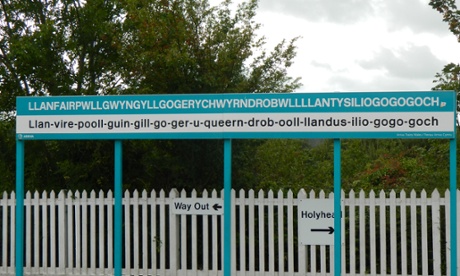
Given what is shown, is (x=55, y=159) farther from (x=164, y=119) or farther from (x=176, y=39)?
(x=164, y=119)

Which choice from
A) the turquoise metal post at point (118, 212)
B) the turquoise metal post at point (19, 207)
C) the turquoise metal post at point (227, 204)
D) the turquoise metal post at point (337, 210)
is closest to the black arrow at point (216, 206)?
the turquoise metal post at point (227, 204)

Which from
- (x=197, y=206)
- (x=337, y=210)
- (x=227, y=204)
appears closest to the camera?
(x=337, y=210)

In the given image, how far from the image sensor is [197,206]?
10445 mm

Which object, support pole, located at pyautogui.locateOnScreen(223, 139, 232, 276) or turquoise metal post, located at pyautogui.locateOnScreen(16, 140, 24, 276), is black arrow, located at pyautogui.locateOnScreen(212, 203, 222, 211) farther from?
turquoise metal post, located at pyautogui.locateOnScreen(16, 140, 24, 276)

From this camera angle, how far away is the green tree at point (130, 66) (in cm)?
1186

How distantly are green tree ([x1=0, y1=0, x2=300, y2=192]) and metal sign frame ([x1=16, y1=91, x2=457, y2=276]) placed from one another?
2.02m

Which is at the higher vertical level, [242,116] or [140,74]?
[140,74]

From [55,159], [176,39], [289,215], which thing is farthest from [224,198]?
[55,159]

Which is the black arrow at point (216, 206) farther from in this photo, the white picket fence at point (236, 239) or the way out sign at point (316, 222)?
the way out sign at point (316, 222)

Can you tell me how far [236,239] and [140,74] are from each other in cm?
358

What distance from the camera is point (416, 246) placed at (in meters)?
9.95

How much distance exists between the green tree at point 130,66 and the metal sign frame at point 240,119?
2018mm

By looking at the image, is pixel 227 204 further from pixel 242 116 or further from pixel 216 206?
pixel 242 116

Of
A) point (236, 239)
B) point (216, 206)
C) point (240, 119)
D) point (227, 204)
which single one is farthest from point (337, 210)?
point (236, 239)
